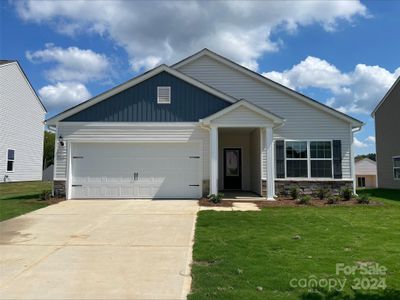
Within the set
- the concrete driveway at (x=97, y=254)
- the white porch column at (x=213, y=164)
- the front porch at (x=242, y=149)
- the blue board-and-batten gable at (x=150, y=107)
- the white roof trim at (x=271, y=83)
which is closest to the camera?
the concrete driveway at (x=97, y=254)

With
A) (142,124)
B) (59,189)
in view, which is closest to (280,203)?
(142,124)

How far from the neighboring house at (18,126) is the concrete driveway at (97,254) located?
51.3 ft

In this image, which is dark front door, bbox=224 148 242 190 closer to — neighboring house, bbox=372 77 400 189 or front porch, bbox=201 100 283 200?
front porch, bbox=201 100 283 200

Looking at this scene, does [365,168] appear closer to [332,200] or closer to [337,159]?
[337,159]

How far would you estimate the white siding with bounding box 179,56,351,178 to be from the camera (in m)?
16.6

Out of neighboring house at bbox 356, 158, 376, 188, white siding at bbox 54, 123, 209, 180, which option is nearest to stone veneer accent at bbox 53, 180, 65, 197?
white siding at bbox 54, 123, 209, 180

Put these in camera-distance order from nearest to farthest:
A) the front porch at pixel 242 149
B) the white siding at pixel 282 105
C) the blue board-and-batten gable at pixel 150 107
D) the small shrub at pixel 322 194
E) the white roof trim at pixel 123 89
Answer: the front porch at pixel 242 149
the small shrub at pixel 322 194
the white roof trim at pixel 123 89
the blue board-and-batten gable at pixel 150 107
the white siding at pixel 282 105

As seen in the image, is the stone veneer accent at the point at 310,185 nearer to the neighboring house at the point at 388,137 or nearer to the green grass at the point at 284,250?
the green grass at the point at 284,250

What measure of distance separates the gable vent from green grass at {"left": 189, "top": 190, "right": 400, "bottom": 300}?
19.2 ft

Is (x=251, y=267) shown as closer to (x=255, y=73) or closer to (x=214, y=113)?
(x=214, y=113)

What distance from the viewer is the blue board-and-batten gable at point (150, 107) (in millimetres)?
15312

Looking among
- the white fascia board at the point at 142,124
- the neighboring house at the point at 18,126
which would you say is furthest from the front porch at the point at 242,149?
the neighboring house at the point at 18,126

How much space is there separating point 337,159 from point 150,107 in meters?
8.22

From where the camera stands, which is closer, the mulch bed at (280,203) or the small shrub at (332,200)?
the mulch bed at (280,203)
